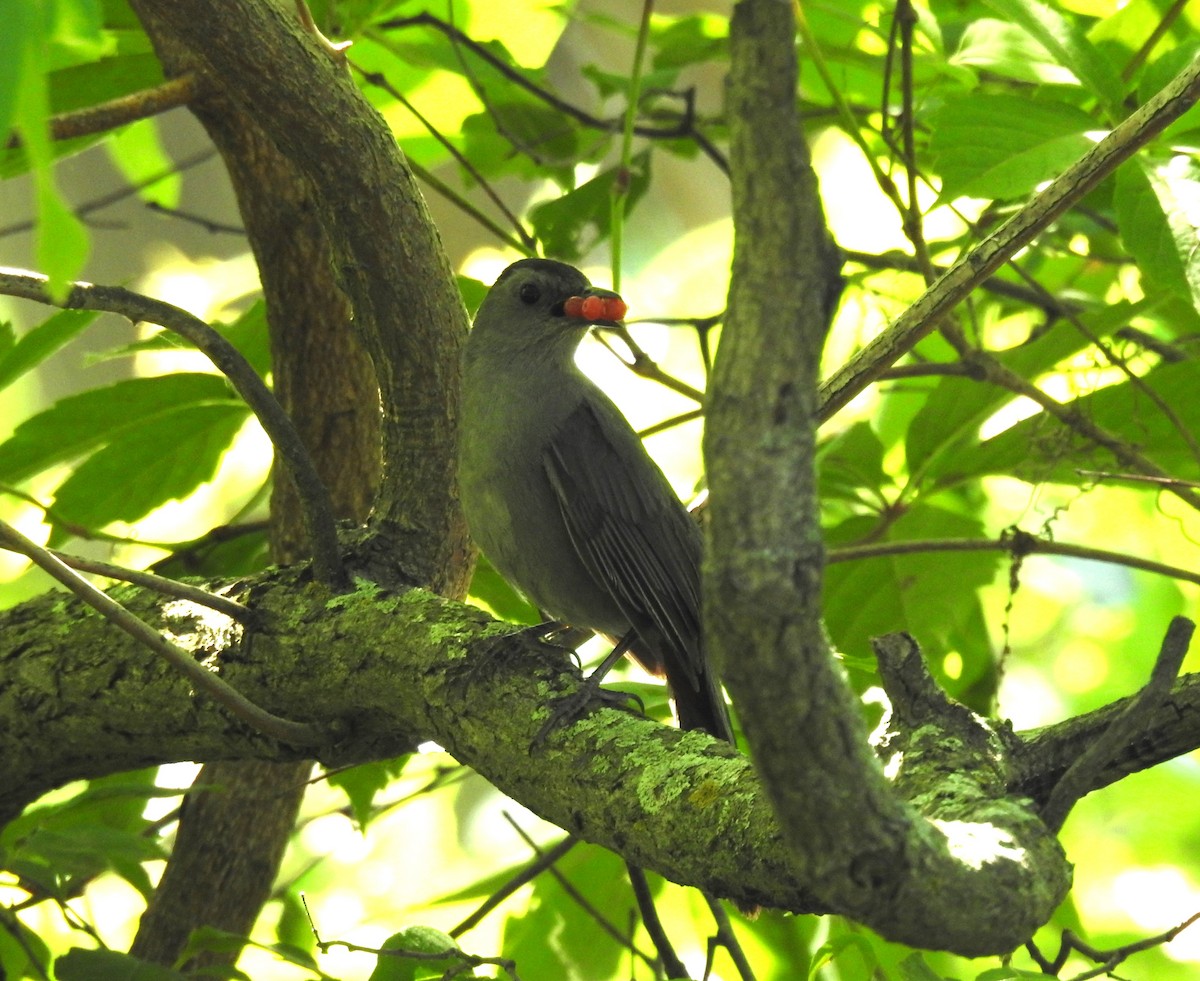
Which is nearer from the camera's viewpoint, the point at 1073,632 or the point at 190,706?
the point at 190,706

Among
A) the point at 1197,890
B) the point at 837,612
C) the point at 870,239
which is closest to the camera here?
the point at 837,612

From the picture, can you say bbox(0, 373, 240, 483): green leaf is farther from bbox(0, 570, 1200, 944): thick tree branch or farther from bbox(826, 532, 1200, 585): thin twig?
bbox(826, 532, 1200, 585): thin twig

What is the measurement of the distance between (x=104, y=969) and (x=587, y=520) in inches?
45.8

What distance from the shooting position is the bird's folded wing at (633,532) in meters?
2.51

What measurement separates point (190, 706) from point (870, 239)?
344 cm

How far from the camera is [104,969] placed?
1.88 metres

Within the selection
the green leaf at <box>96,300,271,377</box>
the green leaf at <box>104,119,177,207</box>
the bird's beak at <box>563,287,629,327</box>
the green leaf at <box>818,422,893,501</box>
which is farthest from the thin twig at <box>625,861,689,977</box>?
the green leaf at <box>104,119,177,207</box>

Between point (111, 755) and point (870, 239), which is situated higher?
point (870, 239)

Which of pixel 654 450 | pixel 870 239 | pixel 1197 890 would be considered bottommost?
pixel 1197 890

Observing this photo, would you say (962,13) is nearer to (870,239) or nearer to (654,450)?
(870,239)

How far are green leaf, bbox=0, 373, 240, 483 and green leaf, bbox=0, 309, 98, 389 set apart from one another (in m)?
0.30

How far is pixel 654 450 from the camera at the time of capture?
4.88 m

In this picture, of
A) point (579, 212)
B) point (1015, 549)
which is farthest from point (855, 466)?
point (579, 212)

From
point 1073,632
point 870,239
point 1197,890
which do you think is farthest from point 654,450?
point 1197,890
